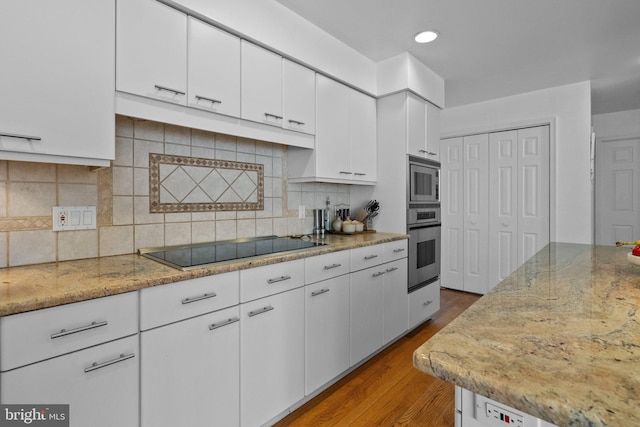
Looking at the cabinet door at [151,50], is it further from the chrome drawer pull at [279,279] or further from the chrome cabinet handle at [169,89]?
the chrome drawer pull at [279,279]

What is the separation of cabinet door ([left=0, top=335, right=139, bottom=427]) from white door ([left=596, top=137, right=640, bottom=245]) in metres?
5.40

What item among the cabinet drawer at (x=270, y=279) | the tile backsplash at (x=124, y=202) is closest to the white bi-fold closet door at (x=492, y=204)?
the tile backsplash at (x=124, y=202)

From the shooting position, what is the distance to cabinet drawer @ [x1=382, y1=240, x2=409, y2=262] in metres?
2.55

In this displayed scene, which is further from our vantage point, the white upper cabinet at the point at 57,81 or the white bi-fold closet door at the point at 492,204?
Answer: the white bi-fold closet door at the point at 492,204

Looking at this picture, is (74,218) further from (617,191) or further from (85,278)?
(617,191)

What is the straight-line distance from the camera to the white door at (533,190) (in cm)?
359

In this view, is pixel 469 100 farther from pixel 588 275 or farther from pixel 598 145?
pixel 588 275

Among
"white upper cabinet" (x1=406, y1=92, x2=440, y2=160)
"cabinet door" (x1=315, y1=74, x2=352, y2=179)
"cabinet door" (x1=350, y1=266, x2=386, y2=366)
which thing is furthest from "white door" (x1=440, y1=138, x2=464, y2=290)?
"cabinet door" (x1=350, y1=266, x2=386, y2=366)

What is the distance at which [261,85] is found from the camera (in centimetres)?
199

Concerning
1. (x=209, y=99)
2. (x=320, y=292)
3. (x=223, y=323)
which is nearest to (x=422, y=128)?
(x=320, y=292)

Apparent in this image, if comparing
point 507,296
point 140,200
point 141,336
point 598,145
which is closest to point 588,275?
point 507,296

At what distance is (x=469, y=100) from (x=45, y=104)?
4.10m

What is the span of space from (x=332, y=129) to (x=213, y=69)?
105 cm

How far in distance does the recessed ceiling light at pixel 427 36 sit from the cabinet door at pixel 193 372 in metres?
2.34
